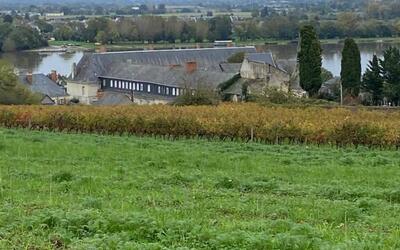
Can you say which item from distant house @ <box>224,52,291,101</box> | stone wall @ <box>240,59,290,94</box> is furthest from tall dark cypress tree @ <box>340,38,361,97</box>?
stone wall @ <box>240,59,290,94</box>

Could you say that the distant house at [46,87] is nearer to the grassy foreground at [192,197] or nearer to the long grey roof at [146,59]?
the long grey roof at [146,59]

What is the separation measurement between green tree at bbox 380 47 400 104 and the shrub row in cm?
1636

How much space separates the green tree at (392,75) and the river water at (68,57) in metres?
32.3

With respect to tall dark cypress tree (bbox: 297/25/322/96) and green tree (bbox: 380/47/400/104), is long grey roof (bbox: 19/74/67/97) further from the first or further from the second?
green tree (bbox: 380/47/400/104)

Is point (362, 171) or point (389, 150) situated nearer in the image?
point (362, 171)

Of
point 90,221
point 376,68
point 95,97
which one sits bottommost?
point 95,97

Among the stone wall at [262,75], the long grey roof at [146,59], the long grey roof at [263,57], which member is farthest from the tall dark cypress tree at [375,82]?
the long grey roof at [146,59]

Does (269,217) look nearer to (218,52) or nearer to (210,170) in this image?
(210,170)

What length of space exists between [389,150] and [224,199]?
13.1m

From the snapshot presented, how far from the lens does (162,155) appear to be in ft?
61.2

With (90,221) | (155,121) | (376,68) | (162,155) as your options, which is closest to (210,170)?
(162,155)

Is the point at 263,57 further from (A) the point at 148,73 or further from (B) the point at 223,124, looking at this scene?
(B) the point at 223,124

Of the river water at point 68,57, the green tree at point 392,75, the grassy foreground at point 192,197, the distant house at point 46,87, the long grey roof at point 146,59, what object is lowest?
the river water at point 68,57

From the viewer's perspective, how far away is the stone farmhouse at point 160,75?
54.1 metres
